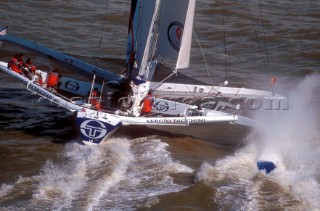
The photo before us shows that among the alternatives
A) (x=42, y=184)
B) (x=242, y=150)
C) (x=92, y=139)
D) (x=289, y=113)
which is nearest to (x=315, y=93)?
(x=289, y=113)

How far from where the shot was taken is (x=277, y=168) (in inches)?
471

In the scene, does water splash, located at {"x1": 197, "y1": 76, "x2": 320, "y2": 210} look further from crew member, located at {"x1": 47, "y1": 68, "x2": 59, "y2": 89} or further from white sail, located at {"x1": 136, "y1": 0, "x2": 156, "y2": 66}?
crew member, located at {"x1": 47, "y1": 68, "x2": 59, "y2": 89}

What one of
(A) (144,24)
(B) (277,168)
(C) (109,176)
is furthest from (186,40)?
(C) (109,176)

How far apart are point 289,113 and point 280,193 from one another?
429 cm

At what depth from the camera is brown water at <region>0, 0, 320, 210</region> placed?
10656 mm

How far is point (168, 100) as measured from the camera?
1447 cm

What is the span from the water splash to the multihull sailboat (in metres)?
0.58

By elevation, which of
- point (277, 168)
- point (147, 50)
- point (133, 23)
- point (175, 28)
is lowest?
point (277, 168)

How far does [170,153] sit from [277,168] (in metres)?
2.24

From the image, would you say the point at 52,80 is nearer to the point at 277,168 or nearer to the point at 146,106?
the point at 146,106

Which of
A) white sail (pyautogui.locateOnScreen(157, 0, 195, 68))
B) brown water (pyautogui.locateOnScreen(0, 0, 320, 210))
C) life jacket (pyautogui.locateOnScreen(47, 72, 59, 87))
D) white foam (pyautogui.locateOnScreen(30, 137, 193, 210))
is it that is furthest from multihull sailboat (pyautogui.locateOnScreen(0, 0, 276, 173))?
brown water (pyautogui.locateOnScreen(0, 0, 320, 210))

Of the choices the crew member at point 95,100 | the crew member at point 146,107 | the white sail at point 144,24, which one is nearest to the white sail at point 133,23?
the white sail at point 144,24

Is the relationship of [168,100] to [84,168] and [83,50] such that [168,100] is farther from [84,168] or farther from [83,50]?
[83,50]

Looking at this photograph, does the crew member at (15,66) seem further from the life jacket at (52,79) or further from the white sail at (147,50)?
the white sail at (147,50)
